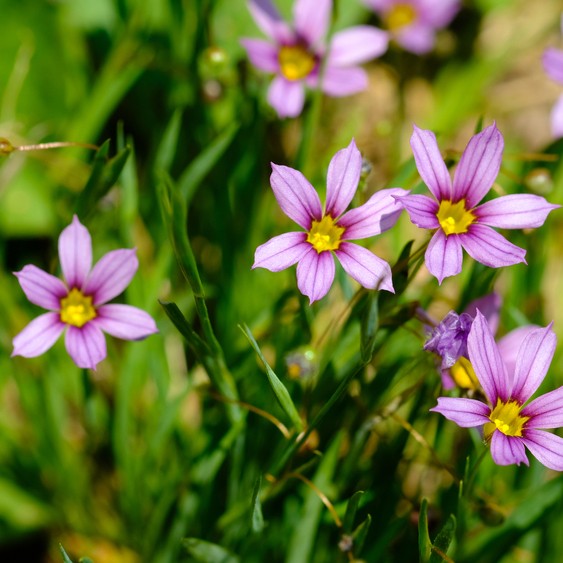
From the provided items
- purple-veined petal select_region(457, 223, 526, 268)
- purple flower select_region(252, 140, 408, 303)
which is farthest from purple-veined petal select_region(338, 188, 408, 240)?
purple-veined petal select_region(457, 223, 526, 268)

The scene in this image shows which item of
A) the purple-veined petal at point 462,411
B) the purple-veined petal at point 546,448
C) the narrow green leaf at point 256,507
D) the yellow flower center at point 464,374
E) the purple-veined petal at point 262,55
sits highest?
the purple-veined petal at point 262,55

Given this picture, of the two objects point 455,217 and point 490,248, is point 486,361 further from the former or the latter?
point 455,217

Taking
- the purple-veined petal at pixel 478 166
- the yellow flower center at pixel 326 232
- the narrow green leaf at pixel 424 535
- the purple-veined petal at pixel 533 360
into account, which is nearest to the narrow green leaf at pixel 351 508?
the narrow green leaf at pixel 424 535

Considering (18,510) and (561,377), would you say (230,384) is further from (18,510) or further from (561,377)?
(561,377)

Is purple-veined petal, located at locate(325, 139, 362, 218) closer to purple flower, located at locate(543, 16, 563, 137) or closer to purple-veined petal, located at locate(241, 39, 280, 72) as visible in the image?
purple-veined petal, located at locate(241, 39, 280, 72)

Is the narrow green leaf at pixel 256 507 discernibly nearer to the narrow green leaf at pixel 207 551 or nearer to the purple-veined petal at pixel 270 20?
the narrow green leaf at pixel 207 551
